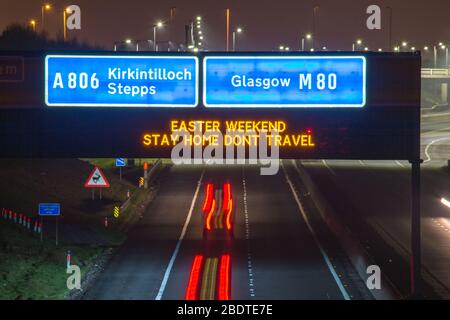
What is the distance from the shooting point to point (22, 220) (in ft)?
144

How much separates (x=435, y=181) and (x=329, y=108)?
159ft

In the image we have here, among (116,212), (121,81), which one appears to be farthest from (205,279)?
(116,212)

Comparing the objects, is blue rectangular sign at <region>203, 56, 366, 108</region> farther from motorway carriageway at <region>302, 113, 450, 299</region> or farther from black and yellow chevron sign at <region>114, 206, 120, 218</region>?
black and yellow chevron sign at <region>114, 206, 120, 218</region>

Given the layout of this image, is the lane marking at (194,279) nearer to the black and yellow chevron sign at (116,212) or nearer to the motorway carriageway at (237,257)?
the motorway carriageway at (237,257)

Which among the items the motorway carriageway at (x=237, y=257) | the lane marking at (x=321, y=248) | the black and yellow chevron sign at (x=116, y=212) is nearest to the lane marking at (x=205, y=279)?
the motorway carriageway at (x=237, y=257)

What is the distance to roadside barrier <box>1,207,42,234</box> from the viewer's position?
4247 cm

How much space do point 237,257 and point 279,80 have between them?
55.1 feet

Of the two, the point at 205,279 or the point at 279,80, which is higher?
the point at 279,80

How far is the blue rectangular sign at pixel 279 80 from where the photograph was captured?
24359 mm

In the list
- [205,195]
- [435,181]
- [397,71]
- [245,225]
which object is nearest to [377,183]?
[435,181]

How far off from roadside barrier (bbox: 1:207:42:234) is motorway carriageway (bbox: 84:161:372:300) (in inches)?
170

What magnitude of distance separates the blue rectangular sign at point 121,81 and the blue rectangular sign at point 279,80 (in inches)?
23.9

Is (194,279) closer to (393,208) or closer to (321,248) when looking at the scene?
(321,248)
